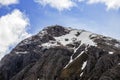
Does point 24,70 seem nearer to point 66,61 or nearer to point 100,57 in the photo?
point 66,61

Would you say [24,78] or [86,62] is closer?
[86,62]

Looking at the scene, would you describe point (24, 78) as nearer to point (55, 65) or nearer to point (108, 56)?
point (55, 65)

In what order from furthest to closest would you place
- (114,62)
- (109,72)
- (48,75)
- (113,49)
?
(113,49) < (48,75) < (114,62) < (109,72)

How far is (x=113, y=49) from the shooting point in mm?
195125

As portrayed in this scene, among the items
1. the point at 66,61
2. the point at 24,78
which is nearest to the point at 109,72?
the point at 66,61

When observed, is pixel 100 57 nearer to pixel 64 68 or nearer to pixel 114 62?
pixel 114 62

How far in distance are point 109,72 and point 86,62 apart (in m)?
21.6

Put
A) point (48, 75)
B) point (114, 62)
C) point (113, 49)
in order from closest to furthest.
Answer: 1. point (114, 62)
2. point (48, 75)
3. point (113, 49)

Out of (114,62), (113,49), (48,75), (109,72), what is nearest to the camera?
(109,72)

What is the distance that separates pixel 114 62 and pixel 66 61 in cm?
3031

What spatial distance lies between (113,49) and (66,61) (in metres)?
29.9

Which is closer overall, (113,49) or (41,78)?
(41,78)

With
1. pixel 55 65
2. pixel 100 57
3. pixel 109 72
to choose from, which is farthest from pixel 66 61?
pixel 109 72

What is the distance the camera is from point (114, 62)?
546ft
